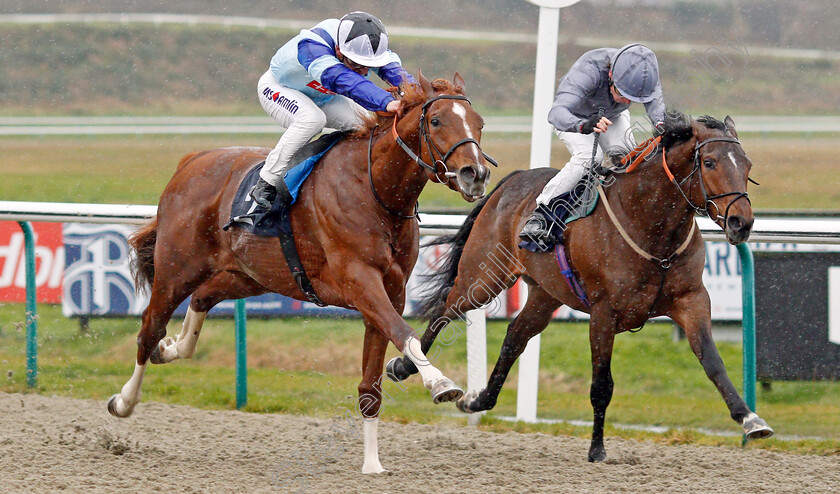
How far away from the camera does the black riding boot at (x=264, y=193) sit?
419 cm

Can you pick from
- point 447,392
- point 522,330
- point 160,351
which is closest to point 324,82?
point 447,392

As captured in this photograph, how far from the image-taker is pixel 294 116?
4.35 metres

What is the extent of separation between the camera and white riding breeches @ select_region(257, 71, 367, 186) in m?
4.25

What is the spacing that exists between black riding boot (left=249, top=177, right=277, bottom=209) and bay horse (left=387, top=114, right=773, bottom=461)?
950mm

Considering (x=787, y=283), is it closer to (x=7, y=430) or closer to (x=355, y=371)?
Answer: (x=355, y=371)

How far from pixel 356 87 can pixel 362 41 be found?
0.27 metres

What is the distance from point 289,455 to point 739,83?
11.9 m

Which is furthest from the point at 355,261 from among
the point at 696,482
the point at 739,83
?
the point at 739,83

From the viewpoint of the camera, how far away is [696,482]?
4.15m

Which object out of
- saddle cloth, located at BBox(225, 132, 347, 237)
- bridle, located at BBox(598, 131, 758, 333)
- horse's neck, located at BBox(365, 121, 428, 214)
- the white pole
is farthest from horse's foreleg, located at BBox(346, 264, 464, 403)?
the white pole

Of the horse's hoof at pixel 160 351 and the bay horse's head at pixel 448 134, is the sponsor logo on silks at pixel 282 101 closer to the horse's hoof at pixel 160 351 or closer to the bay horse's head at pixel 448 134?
the bay horse's head at pixel 448 134

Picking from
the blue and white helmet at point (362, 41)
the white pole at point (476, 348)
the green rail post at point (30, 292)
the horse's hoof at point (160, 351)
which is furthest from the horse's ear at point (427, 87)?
the green rail post at point (30, 292)

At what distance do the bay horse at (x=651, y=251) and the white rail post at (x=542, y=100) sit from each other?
58 cm

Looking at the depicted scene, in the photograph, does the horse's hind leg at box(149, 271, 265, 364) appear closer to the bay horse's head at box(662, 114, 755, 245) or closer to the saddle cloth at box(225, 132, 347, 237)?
the saddle cloth at box(225, 132, 347, 237)
